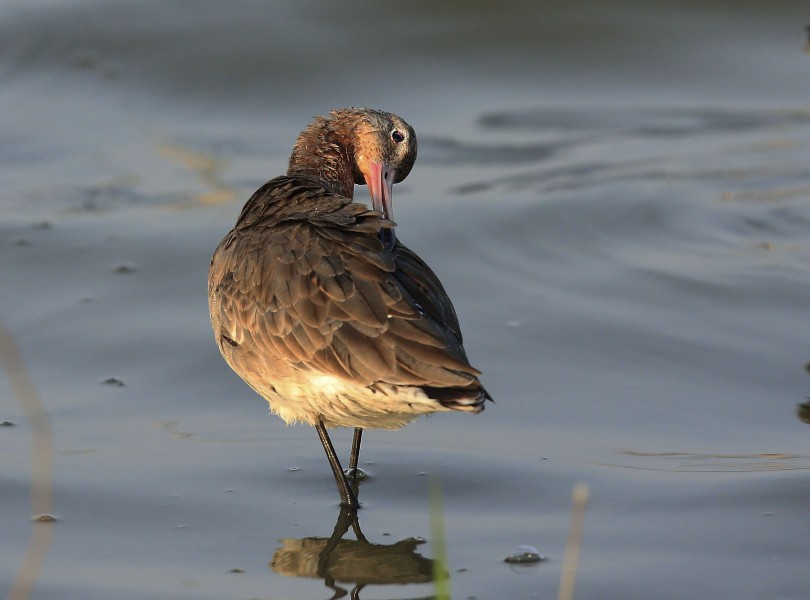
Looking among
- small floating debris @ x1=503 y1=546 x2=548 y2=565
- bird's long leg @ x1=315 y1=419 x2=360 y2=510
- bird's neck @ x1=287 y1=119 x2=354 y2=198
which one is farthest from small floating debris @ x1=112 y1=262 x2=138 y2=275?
small floating debris @ x1=503 y1=546 x2=548 y2=565

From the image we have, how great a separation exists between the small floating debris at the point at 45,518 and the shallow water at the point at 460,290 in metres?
0.05

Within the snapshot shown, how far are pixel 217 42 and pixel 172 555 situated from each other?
21.6 feet

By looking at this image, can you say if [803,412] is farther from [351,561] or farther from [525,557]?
[351,561]

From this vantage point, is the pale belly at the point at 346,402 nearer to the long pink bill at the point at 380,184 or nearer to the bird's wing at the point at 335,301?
the bird's wing at the point at 335,301

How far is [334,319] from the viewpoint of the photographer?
4090 millimetres

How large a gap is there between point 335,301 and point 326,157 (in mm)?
1184

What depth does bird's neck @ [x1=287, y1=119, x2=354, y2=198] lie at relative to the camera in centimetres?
511

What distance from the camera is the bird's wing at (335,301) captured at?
156 inches

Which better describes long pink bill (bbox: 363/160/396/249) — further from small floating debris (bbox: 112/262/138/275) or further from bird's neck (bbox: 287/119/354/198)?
small floating debris (bbox: 112/262/138/275)

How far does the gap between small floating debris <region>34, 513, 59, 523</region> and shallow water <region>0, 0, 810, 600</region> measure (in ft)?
0.16

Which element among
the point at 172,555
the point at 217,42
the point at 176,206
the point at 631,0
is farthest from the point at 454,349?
the point at 631,0

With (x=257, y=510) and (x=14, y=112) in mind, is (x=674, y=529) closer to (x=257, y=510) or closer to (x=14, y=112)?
(x=257, y=510)

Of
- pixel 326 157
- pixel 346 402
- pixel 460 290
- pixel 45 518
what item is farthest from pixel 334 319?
pixel 460 290

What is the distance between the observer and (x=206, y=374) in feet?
18.0
